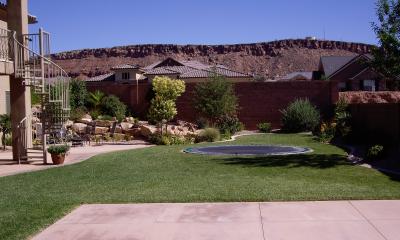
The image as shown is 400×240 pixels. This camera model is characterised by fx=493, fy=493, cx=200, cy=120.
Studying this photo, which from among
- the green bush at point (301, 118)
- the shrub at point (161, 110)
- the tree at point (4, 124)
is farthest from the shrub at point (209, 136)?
the tree at point (4, 124)

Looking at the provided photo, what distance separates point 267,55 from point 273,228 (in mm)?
109828

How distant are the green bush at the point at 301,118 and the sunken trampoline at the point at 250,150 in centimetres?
805

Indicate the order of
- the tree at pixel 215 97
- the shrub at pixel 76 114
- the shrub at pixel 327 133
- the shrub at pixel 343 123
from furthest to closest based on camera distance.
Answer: the tree at pixel 215 97 → the shrub at pixel 76 114 → the shrub at pixel 327 133 → the shrub at pixel 343 123

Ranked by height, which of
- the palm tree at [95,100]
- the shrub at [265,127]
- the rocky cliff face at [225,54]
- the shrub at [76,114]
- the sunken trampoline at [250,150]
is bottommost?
the sunken trampoline at [250,150]

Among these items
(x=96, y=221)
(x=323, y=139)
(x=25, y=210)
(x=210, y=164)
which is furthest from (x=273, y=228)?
(x=323, y=139)

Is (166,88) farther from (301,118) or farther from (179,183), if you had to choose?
(179,183)

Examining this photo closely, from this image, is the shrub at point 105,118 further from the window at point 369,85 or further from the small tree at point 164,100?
the window at point 369,85

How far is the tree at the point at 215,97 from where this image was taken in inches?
1011

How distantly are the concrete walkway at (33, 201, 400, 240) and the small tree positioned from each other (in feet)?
53.5

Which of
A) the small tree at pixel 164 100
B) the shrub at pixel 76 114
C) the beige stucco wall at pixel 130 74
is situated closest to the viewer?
the small tree at pixel 164 100

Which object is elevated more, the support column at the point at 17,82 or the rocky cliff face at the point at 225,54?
the rocky cliff face at the point at 225,54

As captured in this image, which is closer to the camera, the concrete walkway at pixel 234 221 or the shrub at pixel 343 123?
the concrete walkway at pixel 234 221

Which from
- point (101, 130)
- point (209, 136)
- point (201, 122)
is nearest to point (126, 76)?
point (201, 122)

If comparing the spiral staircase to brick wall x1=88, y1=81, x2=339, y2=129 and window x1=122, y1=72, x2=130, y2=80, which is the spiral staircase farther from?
window x1=122, y1=72, x2=130, y2=80
